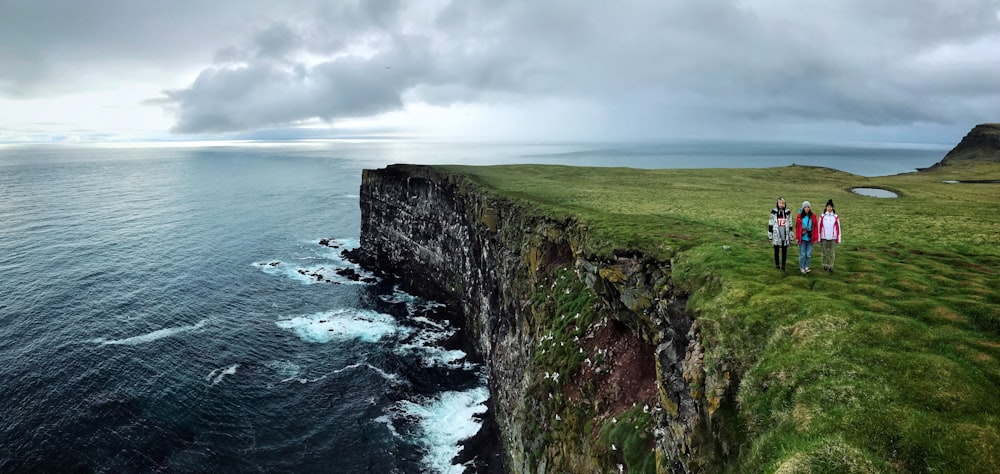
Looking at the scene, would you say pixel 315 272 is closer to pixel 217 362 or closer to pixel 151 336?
pixel 151 336

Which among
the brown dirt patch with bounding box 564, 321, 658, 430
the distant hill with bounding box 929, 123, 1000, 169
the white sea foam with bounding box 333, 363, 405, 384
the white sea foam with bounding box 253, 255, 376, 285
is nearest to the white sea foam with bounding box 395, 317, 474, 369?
the white sea foam with bounding box 333, 363, 405, 384

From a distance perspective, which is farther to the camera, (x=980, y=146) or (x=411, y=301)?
(x=980, y=146)

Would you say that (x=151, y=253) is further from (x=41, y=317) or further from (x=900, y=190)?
(x=900, y=190)

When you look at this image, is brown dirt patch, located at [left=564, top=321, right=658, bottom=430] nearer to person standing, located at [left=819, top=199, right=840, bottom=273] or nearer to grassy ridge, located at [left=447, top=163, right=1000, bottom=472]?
grassy ridge, located at [left=447, top=163, right=1000, bottom=472]

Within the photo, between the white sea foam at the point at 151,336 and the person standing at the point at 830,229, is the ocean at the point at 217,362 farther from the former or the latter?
the person standing at the point at 830,229

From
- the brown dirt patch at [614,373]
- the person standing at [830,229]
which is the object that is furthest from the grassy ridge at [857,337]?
the brown dirt patch at [614,373]

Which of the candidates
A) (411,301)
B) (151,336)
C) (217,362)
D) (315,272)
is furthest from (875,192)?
(151,336)
